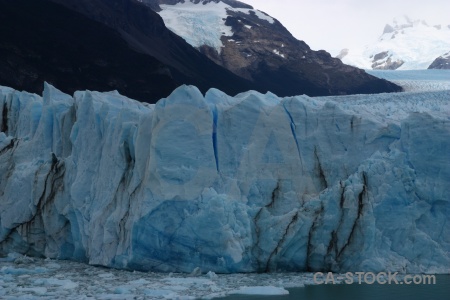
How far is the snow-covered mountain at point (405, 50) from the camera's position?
274ft

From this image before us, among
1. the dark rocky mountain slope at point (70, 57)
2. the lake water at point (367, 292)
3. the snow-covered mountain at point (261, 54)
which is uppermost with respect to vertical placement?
the snow-covered mountain at point (261, 54)

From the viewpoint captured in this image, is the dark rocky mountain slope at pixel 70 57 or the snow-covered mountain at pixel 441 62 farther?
the snow-covered mountain at pixel 441 62

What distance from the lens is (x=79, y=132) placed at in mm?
13797

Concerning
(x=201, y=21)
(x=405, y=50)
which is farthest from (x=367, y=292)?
(x=405, y=50)

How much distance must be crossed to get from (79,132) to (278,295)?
5948 mm

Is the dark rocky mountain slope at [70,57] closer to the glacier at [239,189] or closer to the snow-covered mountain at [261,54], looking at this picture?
the snow-covered mountain at [261,54]

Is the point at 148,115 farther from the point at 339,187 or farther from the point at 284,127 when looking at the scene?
the point at 339,187

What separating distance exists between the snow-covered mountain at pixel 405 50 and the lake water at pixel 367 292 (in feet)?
234

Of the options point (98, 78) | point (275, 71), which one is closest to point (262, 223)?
point (98, 78)

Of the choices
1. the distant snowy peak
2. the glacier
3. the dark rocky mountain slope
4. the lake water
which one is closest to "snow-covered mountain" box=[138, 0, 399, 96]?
the distant snowy peak

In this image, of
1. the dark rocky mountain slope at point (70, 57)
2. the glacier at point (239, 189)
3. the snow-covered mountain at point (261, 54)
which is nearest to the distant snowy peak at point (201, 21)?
the snow-covered mountain at point (261, 54)

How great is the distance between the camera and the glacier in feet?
38.4

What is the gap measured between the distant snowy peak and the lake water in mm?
50304

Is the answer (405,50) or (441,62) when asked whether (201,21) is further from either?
(405,50)
